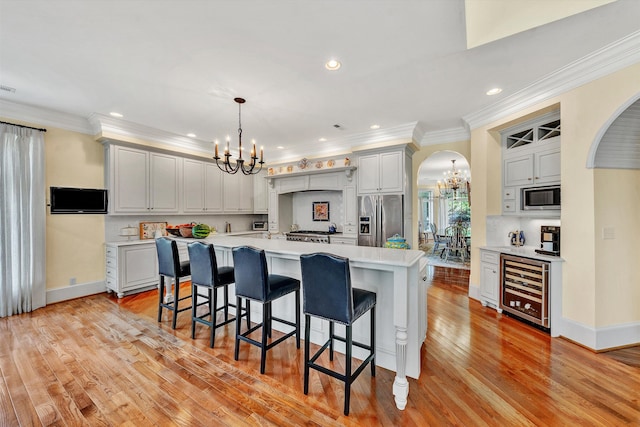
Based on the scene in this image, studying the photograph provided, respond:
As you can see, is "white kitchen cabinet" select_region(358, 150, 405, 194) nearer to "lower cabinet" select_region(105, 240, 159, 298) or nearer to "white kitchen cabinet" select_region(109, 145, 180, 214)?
"white kitchen cabinet" select_region(109, 145, 180, 214)

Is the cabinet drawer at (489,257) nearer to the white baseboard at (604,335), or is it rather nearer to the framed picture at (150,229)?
the white baseboard at (604,335)

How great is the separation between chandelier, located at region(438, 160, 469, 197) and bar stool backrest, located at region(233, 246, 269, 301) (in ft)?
23.9

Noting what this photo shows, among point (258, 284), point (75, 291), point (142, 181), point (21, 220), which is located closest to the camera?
point (258, 284)

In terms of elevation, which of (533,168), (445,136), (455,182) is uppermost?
(445,136)

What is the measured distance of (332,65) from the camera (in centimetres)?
266

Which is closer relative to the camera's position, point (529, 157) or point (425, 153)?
point (529, 157)

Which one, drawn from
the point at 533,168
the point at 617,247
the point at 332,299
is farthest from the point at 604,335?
the point at 332,299

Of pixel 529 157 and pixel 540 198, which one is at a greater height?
pixel 529 157

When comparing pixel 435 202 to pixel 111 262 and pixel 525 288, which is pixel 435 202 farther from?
pixel 111 262

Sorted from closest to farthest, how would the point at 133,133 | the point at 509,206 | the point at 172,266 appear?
the point at 172,266 < the point at 509,206 < the point at 133,133

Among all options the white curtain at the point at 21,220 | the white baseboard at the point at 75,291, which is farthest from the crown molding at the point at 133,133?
the white baseboard at the point at 75,291

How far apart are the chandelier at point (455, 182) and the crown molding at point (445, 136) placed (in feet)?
10.6

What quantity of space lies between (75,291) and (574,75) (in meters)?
7.30

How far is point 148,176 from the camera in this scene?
4852mm
